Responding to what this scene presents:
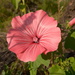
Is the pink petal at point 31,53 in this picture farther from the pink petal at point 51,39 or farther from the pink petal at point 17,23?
the pink petal at point 17,23

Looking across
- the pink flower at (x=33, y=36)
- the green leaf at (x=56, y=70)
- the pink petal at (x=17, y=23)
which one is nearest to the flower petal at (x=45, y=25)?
the pink flower at (x=33, y=36)

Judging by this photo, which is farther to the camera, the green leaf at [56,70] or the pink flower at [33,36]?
the green leaf at [56,70]

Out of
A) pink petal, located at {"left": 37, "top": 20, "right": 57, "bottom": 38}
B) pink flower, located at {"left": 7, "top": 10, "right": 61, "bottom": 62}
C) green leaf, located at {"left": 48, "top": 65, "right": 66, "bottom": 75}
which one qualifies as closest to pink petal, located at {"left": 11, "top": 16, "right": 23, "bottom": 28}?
pink flower, located at {"left": 7, "top": 10, "right": 61, "bottom": 62}

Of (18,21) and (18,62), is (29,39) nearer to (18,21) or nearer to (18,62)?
(18,21)

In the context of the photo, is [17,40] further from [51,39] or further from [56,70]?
[56,70]

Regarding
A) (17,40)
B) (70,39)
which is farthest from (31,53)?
(70,39)

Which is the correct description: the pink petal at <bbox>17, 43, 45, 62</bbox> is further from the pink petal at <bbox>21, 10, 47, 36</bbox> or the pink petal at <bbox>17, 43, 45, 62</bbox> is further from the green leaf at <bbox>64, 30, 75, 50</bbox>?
the green leaf at <bbox>64, 30, 75, 50</bbox>

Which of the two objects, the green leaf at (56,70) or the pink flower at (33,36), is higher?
the pink flower at (33,36)
